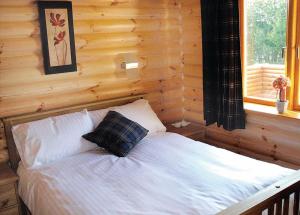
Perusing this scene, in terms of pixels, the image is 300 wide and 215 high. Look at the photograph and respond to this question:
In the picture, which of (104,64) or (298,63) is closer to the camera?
(298,63)

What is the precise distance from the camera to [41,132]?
2.64m

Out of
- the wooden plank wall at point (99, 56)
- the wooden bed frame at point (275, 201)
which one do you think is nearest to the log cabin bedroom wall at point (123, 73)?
the wooden plank wall at point (99, 56)

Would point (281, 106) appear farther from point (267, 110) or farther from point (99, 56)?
point (99, 56)

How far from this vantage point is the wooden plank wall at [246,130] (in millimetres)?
2871

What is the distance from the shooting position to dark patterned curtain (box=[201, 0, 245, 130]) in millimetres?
3059

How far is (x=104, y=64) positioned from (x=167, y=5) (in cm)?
101

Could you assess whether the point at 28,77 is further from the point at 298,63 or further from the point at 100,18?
the point at 298,63

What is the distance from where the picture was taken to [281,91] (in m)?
2.90

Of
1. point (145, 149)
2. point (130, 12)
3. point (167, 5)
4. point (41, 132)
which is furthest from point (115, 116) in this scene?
point (167, 5)

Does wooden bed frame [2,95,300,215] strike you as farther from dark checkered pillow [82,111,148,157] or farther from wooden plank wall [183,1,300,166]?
dark checkered pillow [82,111,148,157]

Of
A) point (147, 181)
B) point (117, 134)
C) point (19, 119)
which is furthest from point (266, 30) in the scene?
point (19, 119)

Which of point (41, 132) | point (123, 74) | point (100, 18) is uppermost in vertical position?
point (100, 18)

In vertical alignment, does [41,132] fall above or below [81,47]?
below

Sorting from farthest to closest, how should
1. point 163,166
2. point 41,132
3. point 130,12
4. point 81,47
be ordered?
point 130,12, point 81,47, point 41,132, point 163,166
